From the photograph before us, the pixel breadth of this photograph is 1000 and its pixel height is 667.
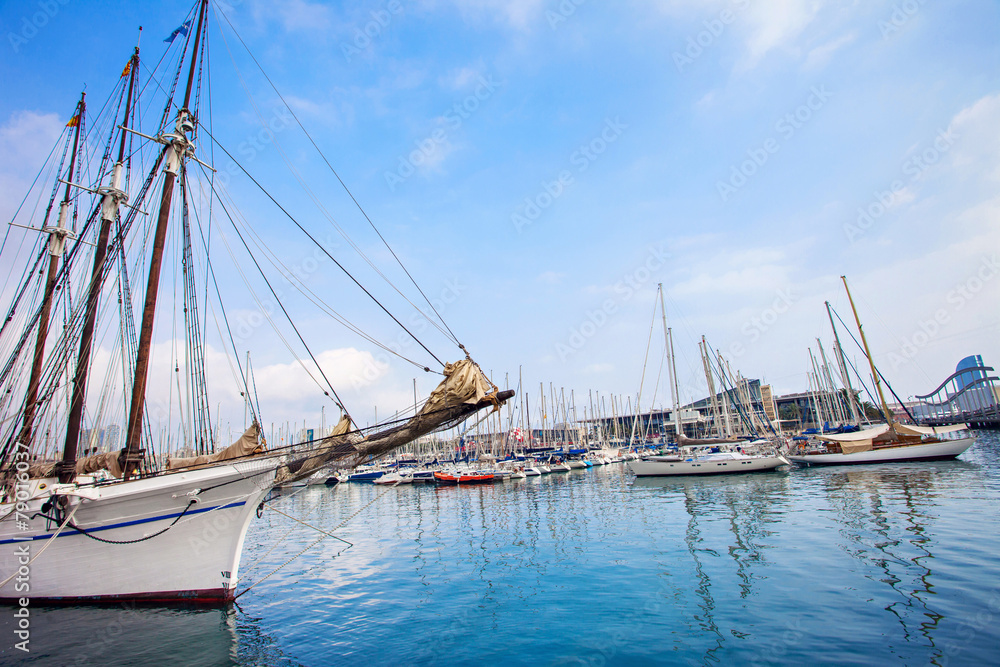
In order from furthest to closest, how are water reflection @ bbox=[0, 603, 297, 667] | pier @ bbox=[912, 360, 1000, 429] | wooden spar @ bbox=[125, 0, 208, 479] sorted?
pier @ bbox=[912, 360, 1000, 429], wooden spar @ bbox=[125, 0, 208, 479], water reflection @ bbox=[0, 603, 297, 667]

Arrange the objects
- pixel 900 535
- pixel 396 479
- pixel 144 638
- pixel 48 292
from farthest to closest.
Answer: pixel 396 479 < pixel 48 292 < pixel 900 535 < pixel 144 638

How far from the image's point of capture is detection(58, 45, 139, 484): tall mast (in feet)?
46.6

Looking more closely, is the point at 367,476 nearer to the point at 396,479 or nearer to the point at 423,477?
the point at 396,479

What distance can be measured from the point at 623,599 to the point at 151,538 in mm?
12293

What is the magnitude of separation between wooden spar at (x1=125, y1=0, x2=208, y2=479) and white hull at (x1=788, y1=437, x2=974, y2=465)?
52056 mm

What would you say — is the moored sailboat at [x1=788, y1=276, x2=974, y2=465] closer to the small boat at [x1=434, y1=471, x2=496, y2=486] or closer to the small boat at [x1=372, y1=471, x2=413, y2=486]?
the small boat at [x1=434, y1=471, x2=496, y2=486]

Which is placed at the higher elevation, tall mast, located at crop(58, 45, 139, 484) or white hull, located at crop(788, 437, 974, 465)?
tall mast, located at crop(58, 45, 139, 484)


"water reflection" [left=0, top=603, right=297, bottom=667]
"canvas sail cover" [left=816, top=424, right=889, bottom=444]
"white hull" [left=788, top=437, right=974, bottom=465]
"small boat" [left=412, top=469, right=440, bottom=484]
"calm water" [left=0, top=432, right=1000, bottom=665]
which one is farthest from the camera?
"small boat" [left=412, top=469, right=440, bottom=484]

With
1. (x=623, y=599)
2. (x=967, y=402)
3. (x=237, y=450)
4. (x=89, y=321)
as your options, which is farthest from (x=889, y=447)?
(x=967, y=402)

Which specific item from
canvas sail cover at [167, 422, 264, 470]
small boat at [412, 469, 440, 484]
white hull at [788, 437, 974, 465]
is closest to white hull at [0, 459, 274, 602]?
canvas sail cover at [167, 422, 264, 470]

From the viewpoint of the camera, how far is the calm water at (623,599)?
30.3ft

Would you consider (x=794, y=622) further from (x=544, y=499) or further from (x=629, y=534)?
(x=544, y=499)

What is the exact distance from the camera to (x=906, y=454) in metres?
42.0

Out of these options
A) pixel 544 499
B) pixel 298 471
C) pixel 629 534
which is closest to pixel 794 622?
pixel 629 534
